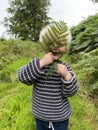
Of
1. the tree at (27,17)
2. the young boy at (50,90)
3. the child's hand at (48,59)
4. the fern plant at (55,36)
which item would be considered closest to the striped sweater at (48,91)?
the young boy at (50,90)

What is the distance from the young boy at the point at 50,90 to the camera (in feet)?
11.2

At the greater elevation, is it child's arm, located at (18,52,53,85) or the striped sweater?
child's arm, located at (18,52,53,85)

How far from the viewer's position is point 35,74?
3475 mm

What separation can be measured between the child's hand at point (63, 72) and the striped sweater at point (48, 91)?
0.04m

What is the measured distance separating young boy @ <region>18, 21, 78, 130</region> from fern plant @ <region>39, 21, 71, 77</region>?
257 millimetres

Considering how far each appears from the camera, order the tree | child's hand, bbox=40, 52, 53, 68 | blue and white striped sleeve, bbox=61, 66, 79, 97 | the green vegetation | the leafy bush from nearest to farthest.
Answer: child's hand, bbox=40, 52, 53, 68
blue and white striped sleeve, bbox=61, 66, 79, 97
the green vegetation
the leafy bush
the tree

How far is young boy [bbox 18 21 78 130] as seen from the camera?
3.42 m

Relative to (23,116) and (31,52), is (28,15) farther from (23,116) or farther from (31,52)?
(23,116)

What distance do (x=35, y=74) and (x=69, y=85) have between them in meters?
0.35

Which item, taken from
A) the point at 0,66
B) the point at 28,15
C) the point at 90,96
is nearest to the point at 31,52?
the point at 0,66

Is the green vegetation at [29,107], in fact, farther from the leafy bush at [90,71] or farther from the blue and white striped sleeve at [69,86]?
the blue and white striped sleeve at [69,86]

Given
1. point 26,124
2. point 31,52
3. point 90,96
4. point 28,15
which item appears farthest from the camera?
point 28,15

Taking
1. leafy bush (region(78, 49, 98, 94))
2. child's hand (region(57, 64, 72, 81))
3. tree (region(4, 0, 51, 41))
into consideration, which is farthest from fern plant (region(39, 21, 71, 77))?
tree (region(4, 0, 51, 41))

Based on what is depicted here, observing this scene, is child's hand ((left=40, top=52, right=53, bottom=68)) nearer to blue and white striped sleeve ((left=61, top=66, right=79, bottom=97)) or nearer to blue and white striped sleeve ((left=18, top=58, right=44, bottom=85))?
blue and white striped sleeve ((left=18, top=58, right=44, bottom=85))
